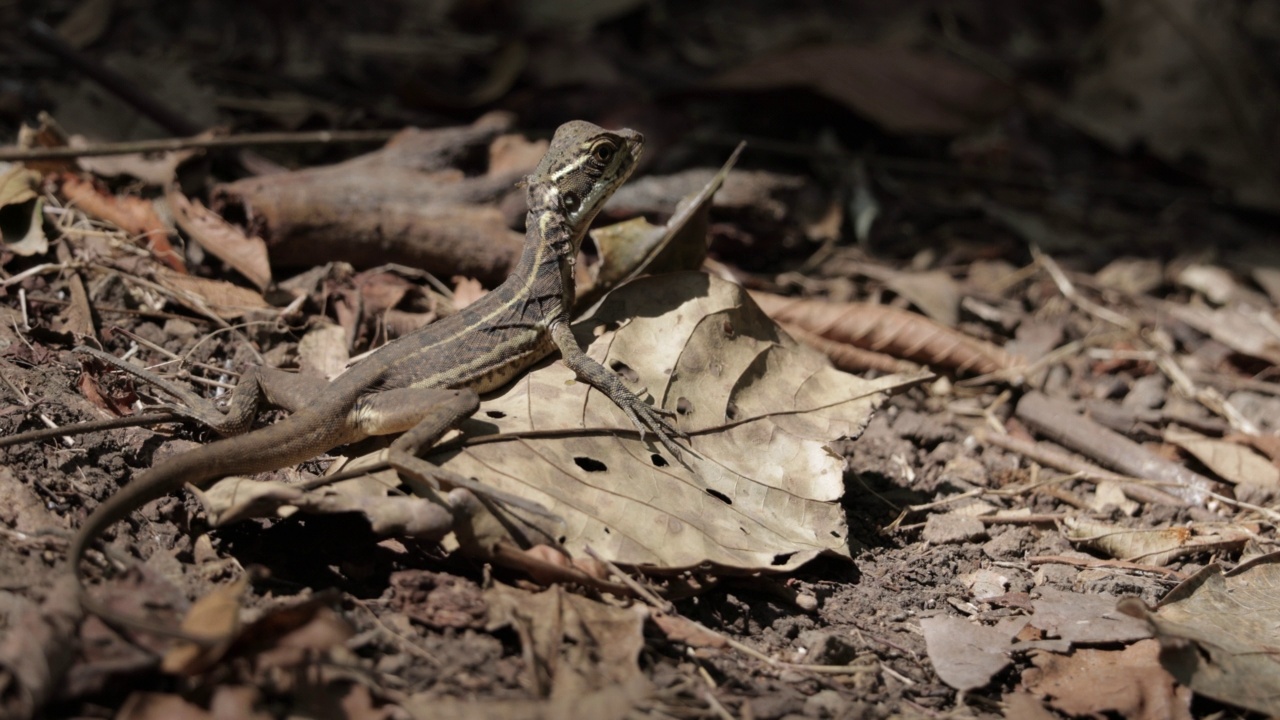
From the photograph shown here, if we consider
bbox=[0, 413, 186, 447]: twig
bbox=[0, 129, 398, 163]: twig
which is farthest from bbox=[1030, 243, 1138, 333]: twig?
bbox=[0, 413, 186, 447]: twig

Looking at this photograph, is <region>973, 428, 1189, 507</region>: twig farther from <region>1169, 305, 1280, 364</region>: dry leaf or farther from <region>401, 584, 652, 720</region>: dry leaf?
<region>401, 584, 652, 720</region>: dry leaf

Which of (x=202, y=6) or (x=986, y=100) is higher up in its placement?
(x=202, y=6)

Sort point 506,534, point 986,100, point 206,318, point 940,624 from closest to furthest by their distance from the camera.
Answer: point 506,534, point 940,624, point 206,318, point 986,100

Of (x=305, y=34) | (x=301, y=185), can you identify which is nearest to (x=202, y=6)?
(x=305, y=34)

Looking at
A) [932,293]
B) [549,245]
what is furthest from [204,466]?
[932,293]

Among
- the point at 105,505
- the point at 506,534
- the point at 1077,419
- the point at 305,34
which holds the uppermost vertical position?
the point at 305,34

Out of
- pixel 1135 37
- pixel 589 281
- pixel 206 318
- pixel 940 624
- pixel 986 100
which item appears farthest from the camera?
pixel 1135 37

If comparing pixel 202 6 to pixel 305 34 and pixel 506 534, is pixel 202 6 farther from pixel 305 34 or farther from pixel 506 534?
pixel 506 534
